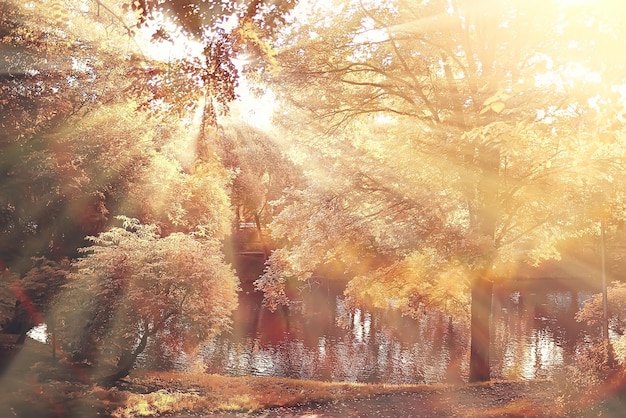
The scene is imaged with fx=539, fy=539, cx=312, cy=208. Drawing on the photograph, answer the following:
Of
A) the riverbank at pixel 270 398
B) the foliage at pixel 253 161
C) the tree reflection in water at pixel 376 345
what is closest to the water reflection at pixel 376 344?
the tree reflection in water at pixel 376 345

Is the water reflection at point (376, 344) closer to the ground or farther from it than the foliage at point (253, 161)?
closer to the ground

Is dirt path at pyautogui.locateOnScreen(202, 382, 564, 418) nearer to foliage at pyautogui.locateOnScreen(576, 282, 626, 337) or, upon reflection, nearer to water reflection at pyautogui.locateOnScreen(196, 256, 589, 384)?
water reflection at pyautogui.locateOnScreen(196, 256, 589, 384)

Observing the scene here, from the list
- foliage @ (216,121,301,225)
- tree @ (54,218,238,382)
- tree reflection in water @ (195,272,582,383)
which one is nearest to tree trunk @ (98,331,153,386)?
tree @ (54,218,238,382)

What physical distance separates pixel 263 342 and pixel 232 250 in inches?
862

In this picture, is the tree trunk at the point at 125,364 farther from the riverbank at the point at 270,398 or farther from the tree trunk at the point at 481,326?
the tree trunk at the point at 481,326

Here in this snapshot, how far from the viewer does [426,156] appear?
43.6ft

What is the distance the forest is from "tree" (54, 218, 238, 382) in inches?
2.7

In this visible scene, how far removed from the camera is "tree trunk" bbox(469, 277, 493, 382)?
15.4 m

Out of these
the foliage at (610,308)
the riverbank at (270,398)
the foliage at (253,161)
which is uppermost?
the foliage at (253,161)

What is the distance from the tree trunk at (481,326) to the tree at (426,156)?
0.14 ft

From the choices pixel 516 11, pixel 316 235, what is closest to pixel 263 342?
pixel 316 235

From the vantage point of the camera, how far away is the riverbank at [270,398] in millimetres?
11664

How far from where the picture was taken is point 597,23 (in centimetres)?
532

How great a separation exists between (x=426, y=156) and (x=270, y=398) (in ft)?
27.5
